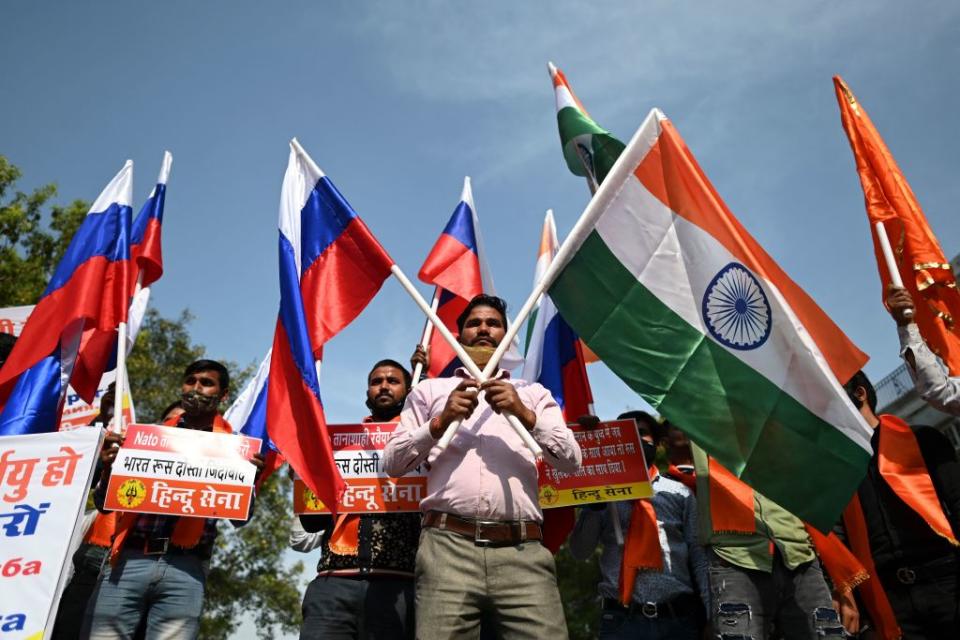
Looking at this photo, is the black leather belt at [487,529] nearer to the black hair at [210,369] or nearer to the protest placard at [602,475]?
the protest placard at [602,475]

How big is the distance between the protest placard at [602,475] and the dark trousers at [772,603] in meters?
0.66

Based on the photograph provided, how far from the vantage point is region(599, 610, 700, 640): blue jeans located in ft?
15.4

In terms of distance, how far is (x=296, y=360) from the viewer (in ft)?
14.9

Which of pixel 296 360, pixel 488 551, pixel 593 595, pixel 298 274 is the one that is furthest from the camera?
pixel 593 595

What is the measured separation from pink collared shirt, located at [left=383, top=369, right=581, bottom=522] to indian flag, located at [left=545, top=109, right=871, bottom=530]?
31.6 inches

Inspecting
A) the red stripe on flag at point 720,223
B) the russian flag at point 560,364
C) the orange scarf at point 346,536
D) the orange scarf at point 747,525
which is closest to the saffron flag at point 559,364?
the russian flag at point 560,364

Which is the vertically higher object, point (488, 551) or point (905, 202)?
point (905, 202)

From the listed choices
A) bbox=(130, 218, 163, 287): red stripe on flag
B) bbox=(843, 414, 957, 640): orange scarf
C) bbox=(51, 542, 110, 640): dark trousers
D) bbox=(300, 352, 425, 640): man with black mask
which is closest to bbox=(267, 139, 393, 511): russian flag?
bbox=(300, 352, 425, 640): man with black mask

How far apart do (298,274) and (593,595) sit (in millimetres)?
20119

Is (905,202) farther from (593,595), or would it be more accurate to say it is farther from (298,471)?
(593,595)

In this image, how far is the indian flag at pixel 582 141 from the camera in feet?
15.5

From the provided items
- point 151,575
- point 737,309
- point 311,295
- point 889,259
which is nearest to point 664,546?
point 737,309

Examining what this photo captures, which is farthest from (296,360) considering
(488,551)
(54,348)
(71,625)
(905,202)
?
(905,202)

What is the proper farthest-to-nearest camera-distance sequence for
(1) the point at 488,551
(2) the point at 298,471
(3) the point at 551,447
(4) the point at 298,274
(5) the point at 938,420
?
(5) the point at 938,420
(4) the point at 298,274
(2) the point at 298,471
(3) the point at 551,447
(1) the point at 488,551
